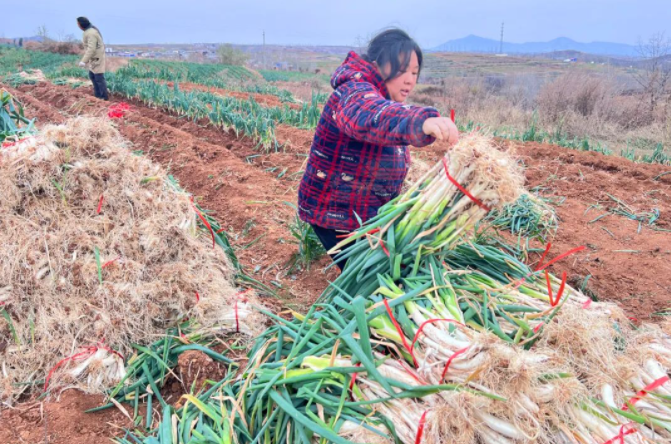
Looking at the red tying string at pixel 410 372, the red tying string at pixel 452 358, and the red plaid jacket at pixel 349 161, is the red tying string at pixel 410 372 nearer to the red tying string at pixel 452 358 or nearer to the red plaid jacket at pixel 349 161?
the red tying string at pixel 452 358

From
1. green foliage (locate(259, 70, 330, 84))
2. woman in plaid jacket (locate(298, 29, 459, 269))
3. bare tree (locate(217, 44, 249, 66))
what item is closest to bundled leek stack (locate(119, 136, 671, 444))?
woman in plaid jacket (locate(298, 29, 459, 269))

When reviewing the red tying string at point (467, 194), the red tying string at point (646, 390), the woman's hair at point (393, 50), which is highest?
the woman's hair at point (393, 50)

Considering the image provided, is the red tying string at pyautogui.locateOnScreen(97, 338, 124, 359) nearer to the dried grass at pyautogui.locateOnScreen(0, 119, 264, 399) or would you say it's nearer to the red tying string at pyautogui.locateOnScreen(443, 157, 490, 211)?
the dried grass at pyautogui.locateOnScreen(0, 119, 264, 399)

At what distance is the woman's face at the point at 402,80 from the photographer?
77.9 inches

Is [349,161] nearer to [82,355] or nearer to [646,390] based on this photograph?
[646,390]

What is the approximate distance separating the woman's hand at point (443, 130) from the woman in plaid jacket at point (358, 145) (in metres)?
0.23

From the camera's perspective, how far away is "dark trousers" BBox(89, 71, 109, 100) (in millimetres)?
9727

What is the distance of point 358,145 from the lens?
206 centimetres

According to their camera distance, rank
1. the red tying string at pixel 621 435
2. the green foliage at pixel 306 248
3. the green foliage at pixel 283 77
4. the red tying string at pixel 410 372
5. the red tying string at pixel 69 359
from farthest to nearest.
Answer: the green foliage at pixel 283 77, the green foliage at pixel 306 248, the red tying string at pixel 69 359, the red tying string at pixel 410 372, the red tying string at pixel 621 435

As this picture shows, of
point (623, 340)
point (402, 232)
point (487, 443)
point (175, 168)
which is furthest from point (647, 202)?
point (175, 168)

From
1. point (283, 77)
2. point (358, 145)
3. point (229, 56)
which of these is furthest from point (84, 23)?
point (229, 56)

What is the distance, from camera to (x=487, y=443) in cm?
117

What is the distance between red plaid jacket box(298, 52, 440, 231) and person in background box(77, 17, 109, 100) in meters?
9.21

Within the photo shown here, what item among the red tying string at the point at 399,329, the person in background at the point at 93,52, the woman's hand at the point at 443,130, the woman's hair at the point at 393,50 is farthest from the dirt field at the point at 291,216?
the person in background at the point at 93,52
